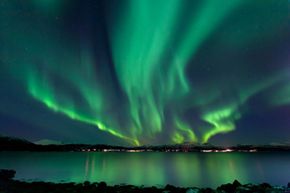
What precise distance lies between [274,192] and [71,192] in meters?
15.3

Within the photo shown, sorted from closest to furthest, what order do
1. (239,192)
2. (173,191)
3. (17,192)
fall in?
1. (17,192)
2. (239,192)
3. (173,191)

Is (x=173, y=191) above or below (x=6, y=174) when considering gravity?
below

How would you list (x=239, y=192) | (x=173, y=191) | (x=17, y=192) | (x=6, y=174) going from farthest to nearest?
(x=6, y=174) → (x=173, y=191) → (x=239, y=192) → (x=17, y=192)

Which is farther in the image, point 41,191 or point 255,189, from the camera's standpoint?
point 255,189

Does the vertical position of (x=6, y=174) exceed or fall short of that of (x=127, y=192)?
it exceeds it

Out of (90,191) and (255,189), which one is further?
(255,189)

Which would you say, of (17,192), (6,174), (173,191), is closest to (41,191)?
(17,192)

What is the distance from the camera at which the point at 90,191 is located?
2086cm

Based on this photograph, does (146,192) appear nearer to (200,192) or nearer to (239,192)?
(200,192)

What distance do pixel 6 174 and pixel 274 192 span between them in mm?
33839

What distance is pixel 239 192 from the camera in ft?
69.1

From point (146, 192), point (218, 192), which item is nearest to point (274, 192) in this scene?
point (218, 192)

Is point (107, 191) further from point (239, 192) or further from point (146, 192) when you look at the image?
point (239, 192)

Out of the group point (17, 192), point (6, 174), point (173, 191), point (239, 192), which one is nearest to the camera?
point (17, 192)
